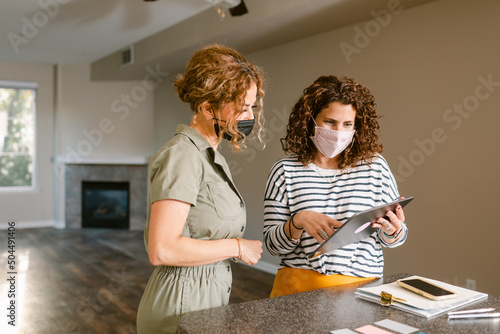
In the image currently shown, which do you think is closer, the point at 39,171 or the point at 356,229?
the point at 356,229

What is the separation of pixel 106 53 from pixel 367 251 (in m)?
5.86

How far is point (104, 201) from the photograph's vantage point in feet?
24.0

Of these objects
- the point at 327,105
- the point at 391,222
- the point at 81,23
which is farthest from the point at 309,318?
the point at 81,23

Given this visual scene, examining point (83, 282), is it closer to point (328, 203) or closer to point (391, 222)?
point (328, 203)

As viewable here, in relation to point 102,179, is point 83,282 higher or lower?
lower

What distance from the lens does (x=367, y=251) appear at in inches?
60.6

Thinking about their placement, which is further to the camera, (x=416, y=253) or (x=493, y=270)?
(x=416, y=253)

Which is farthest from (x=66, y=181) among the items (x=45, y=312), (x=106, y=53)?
(x=45, y=312)

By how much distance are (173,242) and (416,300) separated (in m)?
0.67

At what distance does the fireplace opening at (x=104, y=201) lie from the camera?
23.9ft

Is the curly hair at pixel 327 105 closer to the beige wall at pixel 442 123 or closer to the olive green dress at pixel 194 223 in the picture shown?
the olive green dress at pixel 194 223

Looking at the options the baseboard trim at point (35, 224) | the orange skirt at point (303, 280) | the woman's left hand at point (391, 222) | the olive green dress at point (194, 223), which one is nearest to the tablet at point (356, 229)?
the woman's left hand at point (391, 222)

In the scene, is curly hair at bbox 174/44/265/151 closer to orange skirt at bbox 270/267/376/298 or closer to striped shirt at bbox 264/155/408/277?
striped shirt at bbox 264/155/408/277

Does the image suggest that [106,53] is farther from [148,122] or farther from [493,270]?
[493,270]
